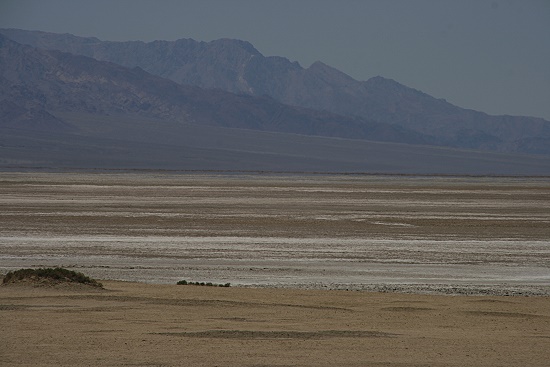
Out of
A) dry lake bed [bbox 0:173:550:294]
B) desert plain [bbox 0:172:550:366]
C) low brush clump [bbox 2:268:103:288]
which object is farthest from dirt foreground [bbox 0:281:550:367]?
dry lake bed [bbox 0:173:550:294]

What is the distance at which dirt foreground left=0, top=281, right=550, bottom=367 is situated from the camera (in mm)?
11414

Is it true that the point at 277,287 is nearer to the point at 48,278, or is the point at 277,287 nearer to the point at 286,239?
the point at 48,278

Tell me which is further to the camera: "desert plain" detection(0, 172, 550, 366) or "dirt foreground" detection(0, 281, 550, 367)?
"desert plain" detection(0, 172, 550, 366)

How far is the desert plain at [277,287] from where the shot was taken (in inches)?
469

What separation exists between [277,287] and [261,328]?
5.93m

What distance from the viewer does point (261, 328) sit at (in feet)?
43.8

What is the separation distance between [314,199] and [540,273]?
30.8m

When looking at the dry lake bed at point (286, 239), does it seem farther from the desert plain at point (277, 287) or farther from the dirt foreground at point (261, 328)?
the dirt foreground at point (261, 328)

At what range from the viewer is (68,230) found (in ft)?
106

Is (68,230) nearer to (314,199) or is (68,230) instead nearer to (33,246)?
(33,246)

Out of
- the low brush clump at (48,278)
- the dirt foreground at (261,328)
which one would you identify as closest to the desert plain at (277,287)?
the dirt foreground at (261,328)

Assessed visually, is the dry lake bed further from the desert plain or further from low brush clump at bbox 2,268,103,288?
low brush clump at bbox 2,268,103,288

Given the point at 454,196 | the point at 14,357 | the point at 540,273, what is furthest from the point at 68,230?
the point at 454,196

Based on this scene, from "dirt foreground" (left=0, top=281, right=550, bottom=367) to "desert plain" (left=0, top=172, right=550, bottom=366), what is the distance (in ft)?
0.10
